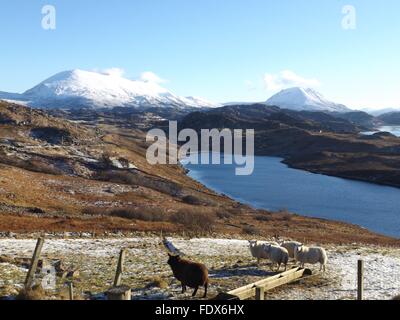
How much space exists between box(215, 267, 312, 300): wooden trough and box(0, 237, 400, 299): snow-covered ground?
38 centimetres


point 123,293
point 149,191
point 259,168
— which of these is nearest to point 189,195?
point 149,191

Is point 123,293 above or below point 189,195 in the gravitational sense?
above

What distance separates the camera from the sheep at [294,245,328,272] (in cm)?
2477

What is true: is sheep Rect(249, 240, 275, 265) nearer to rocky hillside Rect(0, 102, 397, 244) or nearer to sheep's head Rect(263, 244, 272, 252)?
sheep's head Rect(263, 244, 272, 252)

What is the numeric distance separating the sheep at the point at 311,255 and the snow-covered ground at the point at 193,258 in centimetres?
85

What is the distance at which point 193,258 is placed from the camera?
2741 cm

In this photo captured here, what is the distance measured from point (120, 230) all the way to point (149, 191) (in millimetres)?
30378

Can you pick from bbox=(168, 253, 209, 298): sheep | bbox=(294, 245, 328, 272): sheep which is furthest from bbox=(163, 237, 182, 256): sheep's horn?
bbox=(168, 253, 209, 298): sheep

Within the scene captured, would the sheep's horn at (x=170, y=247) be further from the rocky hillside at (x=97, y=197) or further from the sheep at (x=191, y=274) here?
the sheep at (x=191, y=274)

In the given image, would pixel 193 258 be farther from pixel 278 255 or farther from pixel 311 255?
pixel 311 255

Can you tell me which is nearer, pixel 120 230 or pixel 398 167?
pixel 120 230

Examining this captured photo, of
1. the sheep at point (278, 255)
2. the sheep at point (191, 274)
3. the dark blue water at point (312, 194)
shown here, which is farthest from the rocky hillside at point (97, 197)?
the sheep at point (191, 274)

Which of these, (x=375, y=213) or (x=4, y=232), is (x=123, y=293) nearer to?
(x=4, y=232)

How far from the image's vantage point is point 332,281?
75.0ft
